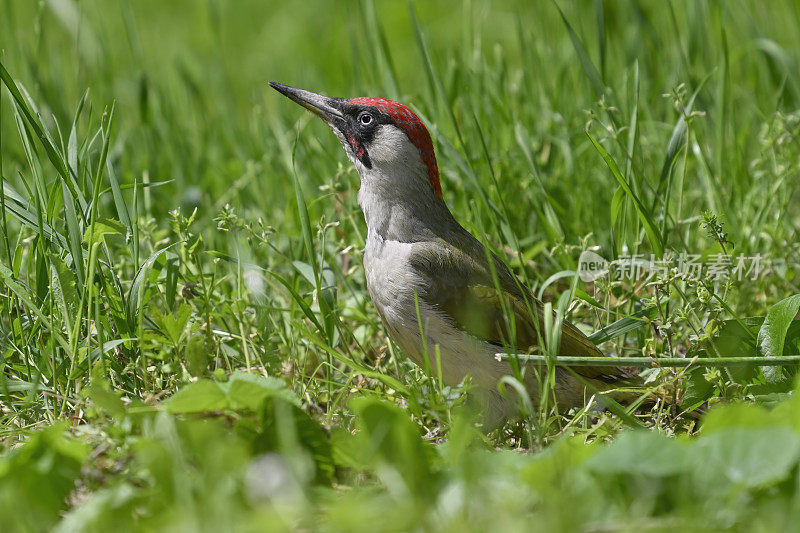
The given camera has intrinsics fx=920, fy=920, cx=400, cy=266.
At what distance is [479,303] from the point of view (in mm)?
3287

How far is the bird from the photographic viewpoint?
3209 mm

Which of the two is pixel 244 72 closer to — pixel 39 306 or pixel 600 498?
pixel 39 306

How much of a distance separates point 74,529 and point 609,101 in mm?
3104

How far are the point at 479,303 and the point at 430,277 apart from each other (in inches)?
7.8

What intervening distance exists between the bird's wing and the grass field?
11cm

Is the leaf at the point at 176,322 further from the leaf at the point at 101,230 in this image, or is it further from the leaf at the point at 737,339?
the leaf at the point at 737,339

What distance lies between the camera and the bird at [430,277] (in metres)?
3.21

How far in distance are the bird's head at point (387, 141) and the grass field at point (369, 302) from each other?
172mm

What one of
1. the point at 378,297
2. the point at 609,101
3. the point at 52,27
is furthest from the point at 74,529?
the point at 52,27

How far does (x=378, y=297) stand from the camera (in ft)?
10.7

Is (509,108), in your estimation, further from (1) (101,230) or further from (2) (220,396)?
(2) (220,396)

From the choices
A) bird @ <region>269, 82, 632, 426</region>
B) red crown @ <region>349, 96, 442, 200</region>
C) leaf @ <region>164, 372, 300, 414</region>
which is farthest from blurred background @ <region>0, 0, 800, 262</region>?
leaf @ <region>164, 372, 300, 414</region>

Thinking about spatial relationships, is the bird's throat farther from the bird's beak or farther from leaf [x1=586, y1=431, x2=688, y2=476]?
leaf [x1=586, y1=431, x2=688, y2=476]

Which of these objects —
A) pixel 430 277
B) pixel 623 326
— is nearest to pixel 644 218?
pixel 623 326
